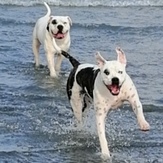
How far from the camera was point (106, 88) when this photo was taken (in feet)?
24.3

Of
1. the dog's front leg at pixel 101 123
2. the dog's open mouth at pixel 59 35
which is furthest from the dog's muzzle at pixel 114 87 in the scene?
the dog's open mouth at pixel 59 35

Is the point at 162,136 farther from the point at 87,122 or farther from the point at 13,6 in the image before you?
the point at 13,6

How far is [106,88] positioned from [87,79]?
20.9 inches

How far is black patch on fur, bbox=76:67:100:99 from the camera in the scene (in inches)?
306

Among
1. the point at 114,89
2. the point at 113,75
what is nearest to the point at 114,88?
the point at 114,89

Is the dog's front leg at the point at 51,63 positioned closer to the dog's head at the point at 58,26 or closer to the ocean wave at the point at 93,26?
the dog's head at the point at 58,26

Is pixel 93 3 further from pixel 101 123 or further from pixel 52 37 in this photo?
pixel 101 123

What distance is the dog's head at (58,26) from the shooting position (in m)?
11.2

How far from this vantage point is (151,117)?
9.21 meters

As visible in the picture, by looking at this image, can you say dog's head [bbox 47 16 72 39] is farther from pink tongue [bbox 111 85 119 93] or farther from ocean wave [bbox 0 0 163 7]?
ocean wave [bbox 0 0 163 7]

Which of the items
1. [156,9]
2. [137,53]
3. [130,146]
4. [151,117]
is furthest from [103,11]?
[130,146]

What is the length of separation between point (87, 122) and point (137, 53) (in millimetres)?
4734

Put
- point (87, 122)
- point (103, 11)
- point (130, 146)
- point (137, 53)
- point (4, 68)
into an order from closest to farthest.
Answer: point (130, 146)
point (87, 122)
point (4, 68)
point (137, 53)
point (103, 11)

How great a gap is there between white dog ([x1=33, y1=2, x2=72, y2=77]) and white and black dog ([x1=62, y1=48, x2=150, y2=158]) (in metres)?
2.87
